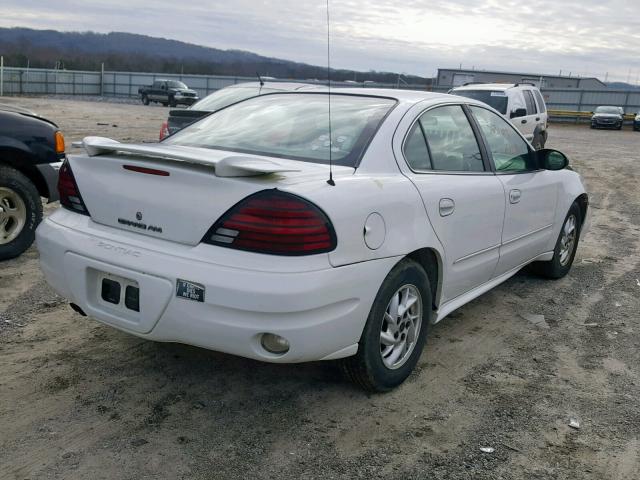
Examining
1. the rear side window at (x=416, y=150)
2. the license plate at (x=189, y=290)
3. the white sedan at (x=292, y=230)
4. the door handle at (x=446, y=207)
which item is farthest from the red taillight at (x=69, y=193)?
the door handle at (x=446, y=207)

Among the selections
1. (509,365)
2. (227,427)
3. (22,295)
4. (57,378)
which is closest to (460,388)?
(509,365)

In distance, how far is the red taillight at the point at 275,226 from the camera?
2789 mm

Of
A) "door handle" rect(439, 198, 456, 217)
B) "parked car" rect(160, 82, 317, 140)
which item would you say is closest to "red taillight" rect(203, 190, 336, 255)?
"door handle" rect(439, 198, 456, 217)

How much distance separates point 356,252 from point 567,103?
Answer: 43732mm

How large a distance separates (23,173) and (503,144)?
13.6 ft

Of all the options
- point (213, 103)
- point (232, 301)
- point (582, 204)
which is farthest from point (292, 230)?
point (213, 103)

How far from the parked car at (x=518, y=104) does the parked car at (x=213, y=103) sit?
6.84m

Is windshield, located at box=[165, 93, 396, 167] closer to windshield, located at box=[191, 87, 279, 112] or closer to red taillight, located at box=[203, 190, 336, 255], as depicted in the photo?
red taillight, located at box=[203, 190, 336, 255]

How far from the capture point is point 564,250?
19.2 ft

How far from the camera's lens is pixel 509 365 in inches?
157

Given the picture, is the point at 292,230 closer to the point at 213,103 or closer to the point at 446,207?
the point at 446,207

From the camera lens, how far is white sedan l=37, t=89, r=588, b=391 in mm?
2807

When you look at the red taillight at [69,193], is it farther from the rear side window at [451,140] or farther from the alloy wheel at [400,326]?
the rear side window at [451,140]

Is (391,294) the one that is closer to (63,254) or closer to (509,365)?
(509,365)
